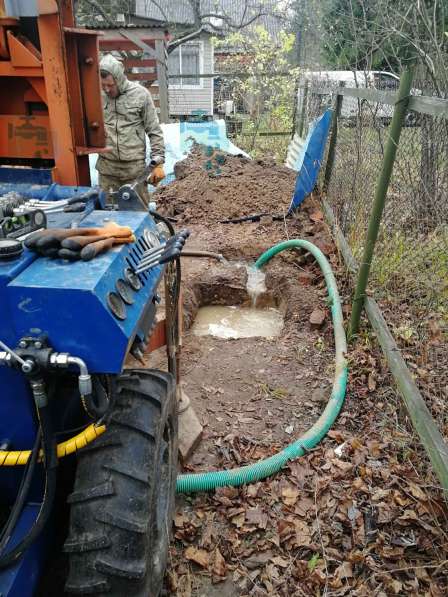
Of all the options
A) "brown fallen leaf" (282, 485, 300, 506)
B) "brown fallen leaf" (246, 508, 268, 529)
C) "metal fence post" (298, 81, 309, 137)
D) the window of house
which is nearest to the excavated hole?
"brown fallen leaf" (282, 485, 300, 506)

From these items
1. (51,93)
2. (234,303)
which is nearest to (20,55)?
(51,93)

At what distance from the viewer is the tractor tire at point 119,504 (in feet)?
4.83

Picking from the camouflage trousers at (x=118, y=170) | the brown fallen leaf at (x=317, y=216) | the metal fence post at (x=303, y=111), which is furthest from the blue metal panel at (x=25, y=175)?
the metal fence post at (x=303, y=111)

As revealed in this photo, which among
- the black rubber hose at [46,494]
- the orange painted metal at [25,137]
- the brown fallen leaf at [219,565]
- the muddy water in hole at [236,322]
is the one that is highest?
the orange painted metal at [25,137]

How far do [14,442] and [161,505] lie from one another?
800 millimetres

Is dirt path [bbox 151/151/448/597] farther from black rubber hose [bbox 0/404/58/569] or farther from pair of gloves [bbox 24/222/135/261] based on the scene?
pair of gloves [bbox 24/222/135/261]

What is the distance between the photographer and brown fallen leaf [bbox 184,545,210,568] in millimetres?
2312

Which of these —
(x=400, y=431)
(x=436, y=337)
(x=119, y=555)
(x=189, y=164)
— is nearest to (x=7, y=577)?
(x=119, y=555)

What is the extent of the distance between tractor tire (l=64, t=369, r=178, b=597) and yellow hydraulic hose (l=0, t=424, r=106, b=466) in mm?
127

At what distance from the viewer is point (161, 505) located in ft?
6.83

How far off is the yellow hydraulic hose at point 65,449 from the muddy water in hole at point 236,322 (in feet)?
11.1

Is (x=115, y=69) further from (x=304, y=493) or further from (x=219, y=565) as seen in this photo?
(x=219, y=565)

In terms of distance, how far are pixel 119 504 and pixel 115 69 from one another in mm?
4945

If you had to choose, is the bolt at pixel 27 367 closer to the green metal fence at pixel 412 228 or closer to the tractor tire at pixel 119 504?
the tractor tire at pixel 119 504
